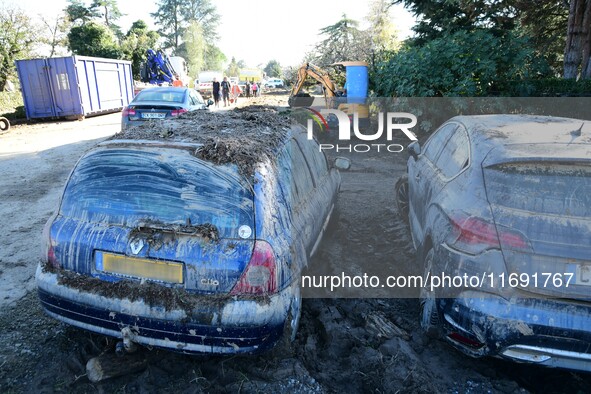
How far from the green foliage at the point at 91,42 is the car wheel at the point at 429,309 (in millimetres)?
35229

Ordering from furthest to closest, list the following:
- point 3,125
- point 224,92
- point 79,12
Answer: point 79,12 → point 224,92 → point 3,125

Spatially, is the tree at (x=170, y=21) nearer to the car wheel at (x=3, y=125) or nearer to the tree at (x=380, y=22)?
the tree at (x=380, y=22)

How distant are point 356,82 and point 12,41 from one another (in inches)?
804

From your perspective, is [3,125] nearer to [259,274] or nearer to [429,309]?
[259,274]

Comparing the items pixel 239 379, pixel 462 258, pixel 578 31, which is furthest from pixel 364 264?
pixel 578 31

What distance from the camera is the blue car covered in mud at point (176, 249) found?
95.7 inches

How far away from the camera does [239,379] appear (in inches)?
104

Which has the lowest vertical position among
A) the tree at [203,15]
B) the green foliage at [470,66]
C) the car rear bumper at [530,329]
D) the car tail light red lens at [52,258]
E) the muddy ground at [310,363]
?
the muddy ground at [310,363]

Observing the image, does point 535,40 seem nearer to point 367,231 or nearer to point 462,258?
point 367,231

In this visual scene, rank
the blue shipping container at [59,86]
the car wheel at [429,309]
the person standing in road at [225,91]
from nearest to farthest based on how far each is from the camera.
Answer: the car wheel at [429,309] < the blue shipping container at [59,86] < the person standing in road at [225,91]

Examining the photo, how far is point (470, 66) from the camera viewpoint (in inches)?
389

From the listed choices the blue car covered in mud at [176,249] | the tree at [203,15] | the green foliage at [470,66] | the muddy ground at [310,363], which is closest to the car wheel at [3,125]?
the muddy ground at [310,363]

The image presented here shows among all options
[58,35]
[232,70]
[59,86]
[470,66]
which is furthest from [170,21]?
[470,66]

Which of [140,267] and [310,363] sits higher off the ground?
[140,267]
